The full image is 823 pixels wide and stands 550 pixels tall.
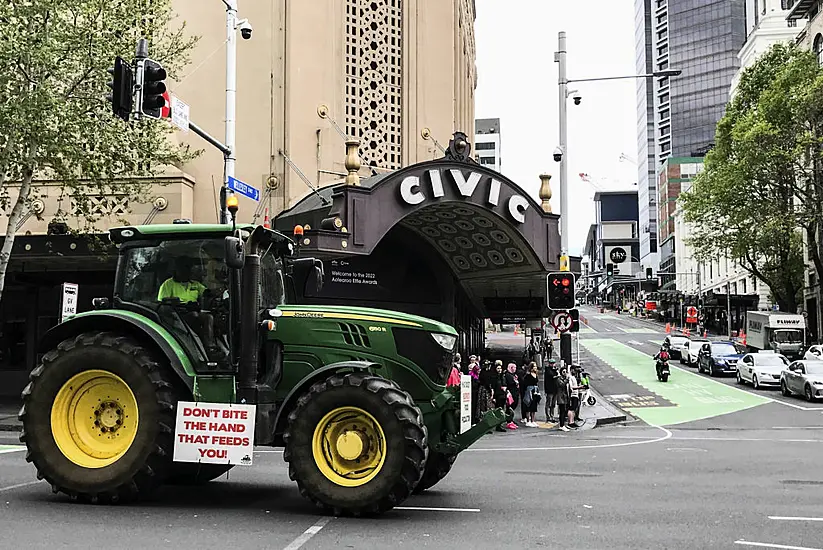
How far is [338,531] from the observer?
25.2 feet

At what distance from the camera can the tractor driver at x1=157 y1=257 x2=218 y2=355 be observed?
8906 millimetres

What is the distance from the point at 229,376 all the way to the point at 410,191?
13.9 meters

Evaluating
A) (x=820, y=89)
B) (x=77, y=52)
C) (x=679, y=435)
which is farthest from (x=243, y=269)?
(x=820, y=89)

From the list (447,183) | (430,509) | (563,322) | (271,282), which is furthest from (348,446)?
(563,322)

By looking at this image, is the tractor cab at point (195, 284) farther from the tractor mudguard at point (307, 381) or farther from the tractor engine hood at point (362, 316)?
the tractor mudguard at point (307, 381)

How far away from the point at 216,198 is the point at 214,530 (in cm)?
1780

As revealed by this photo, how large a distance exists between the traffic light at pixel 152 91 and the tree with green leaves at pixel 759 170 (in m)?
42.6

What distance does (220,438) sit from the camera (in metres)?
8.52

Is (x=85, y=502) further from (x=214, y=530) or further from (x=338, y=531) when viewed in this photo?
(x=338, y=531)

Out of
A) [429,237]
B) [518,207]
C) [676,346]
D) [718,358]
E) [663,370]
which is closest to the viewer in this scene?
[518,207]

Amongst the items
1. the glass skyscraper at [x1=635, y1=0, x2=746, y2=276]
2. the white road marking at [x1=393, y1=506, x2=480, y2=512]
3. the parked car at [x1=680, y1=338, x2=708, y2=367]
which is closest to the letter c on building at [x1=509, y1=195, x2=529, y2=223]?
the white road marking at [x1=393, y1=506, x2=480, y2=512]

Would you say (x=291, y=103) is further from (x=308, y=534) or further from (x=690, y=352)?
(x=690, y=352)

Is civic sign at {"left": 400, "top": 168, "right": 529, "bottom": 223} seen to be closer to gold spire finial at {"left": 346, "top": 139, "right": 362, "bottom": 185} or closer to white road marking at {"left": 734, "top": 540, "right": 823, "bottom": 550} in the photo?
A: gold spire finial at {"left": 346, "top": 139, "right": 362, "bottom": 185}

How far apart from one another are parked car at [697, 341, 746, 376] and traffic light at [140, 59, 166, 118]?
3504 cm
